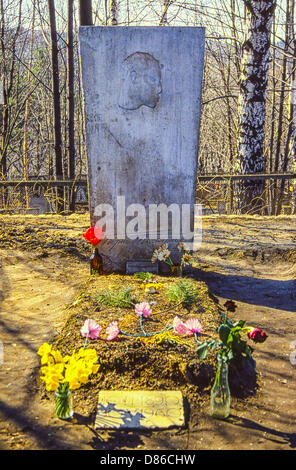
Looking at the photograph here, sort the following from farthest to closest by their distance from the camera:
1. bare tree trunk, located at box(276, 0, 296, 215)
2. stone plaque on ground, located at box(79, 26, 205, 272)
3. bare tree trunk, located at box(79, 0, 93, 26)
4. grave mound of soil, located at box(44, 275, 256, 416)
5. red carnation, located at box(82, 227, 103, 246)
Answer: bare tree trunk, located at box(276, 0, 296, 215), bare tree trunk, located at box(79, 0, 93, 26), red carnation, located at box(82, 227, 103, 246), stone plaque on ground, located at box(79, 26, 205, 272), grave mound of soil, located at box(44, 275, 256, 416)

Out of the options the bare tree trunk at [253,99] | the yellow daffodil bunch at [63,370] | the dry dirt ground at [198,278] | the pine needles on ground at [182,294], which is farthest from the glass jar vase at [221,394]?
the bare tree trunk at [253,99]

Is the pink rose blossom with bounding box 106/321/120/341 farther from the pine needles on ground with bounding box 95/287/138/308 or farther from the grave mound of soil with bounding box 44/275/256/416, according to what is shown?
the pine needles on ground with bounding box 95/287/138/308

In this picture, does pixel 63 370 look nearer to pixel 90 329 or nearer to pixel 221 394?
pixel 90 329

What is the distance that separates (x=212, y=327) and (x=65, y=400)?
1.21 metres

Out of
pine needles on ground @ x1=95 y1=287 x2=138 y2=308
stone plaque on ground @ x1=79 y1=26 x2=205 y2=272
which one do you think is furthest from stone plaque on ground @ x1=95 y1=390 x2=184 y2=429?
stone plaque on ground @ x1=79 y1=26 x2=205 y2=272

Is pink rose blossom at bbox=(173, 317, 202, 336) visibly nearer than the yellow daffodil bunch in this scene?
No

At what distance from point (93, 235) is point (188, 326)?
1.83 m

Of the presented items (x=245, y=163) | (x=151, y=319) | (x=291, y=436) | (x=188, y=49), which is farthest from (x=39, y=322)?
(x=245, y=163)

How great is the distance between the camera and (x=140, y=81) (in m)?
4.12

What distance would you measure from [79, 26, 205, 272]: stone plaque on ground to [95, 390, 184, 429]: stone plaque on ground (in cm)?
221

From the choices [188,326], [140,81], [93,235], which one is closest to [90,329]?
[188,326]

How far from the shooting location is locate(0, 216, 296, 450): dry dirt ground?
2.17 m

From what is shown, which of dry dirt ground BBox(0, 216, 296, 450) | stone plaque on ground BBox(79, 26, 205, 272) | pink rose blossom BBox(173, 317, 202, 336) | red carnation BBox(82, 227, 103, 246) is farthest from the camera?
red carnation BBox(82, 227, 103, 246)
